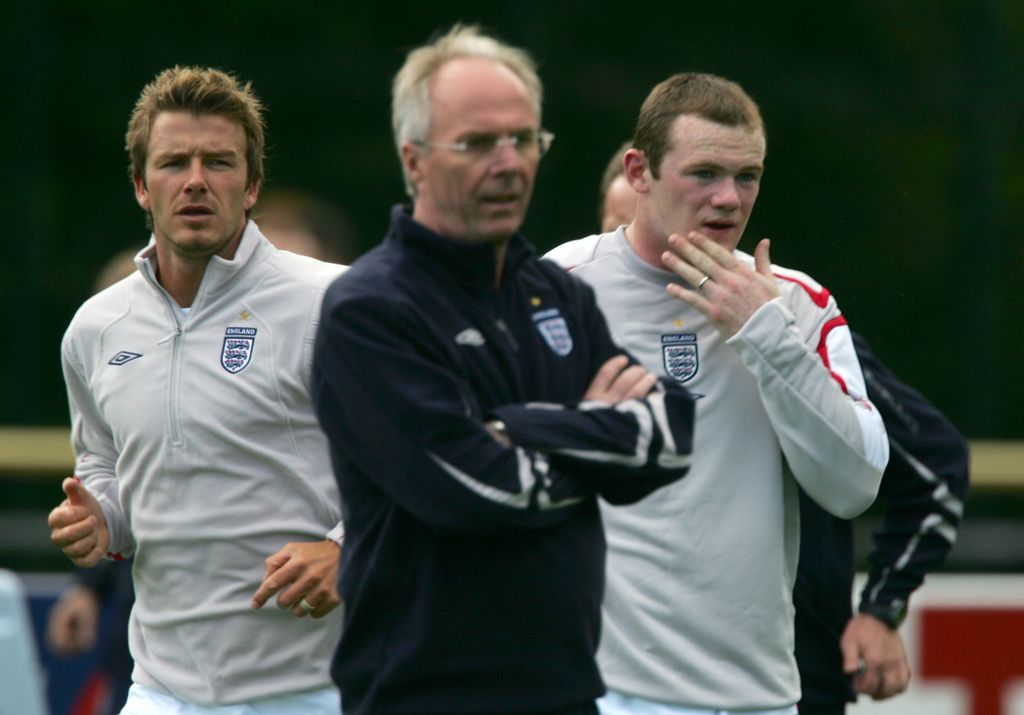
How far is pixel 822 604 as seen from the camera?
4898 millimetres

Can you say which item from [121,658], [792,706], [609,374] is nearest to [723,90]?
[609,374]

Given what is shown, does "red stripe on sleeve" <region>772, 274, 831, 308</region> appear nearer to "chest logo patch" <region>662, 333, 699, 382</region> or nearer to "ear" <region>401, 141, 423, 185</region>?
"chest logo patch" <region>662, 333, 699, 382</region>

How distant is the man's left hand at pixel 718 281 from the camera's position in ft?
13.3

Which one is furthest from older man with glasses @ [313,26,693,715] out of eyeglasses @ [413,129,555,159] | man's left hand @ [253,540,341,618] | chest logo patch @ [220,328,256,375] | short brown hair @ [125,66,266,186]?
short brown hair @ [125,66,266,186]

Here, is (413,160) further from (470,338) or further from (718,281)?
(718,281)

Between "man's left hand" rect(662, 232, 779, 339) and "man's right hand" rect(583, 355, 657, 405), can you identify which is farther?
"man's left hand" rect(662, 232, 779, 339)

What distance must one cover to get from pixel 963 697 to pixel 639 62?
12.6ft

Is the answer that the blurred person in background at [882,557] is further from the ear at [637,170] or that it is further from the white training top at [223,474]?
the white training top at [223,474]

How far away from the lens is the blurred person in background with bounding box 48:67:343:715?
4215 mm

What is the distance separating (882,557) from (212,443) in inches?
77.7

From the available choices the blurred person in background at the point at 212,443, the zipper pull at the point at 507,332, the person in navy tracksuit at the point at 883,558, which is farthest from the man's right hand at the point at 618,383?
the person in navy tracksuit at the point at 883,558

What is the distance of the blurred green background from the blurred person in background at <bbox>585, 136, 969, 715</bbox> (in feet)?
13.7

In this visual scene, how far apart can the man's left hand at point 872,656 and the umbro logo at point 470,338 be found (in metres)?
2.04

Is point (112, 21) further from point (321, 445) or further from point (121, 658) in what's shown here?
point (321, 445)
